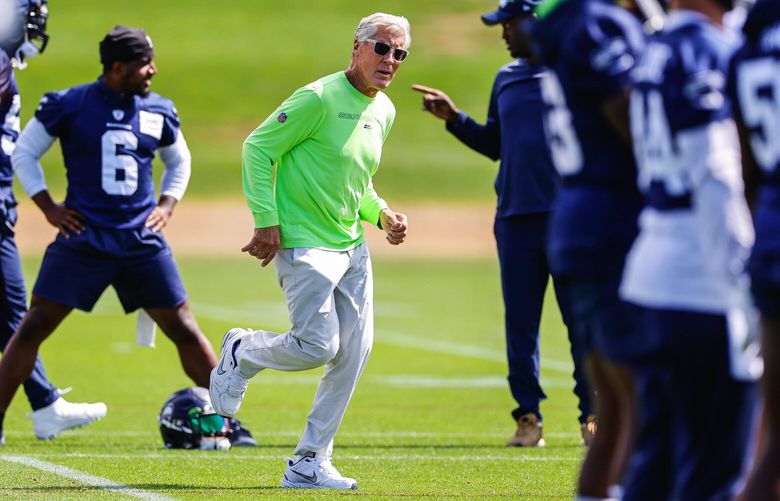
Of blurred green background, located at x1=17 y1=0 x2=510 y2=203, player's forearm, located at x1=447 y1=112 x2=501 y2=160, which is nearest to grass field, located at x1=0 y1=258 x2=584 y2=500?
player's forearm, located at x1=447 y1=112 x2=501 y2=160

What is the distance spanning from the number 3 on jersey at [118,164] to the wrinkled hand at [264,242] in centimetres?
185

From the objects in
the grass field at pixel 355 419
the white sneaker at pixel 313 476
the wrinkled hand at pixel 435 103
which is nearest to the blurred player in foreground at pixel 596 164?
the grass field at pixel 355 419

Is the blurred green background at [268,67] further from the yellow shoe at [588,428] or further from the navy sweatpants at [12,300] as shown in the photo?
the yellow shoe at [588,428]

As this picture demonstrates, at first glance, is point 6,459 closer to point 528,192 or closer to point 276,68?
point 528,192

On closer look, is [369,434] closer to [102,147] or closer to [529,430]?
[529,430]

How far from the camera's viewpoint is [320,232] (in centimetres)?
711

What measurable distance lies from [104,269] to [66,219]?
38 cm

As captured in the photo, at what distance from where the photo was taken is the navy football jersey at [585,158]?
14.1ft

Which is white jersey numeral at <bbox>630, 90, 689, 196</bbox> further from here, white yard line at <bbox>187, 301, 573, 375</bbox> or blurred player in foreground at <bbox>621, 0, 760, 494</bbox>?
white yard line at <bbox>187, 301, 573, 375</bbox>

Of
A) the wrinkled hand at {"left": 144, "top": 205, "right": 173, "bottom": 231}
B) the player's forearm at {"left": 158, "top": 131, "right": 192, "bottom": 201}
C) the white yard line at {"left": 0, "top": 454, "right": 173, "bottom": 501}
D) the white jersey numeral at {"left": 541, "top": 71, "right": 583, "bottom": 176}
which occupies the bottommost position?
the white yard line at {"left": 0, "top": 454, "right": 173, "bottom": 501}

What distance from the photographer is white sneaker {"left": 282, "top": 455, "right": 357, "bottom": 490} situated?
6.96m

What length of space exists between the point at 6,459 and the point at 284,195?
234 cm

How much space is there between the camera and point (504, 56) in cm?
5788

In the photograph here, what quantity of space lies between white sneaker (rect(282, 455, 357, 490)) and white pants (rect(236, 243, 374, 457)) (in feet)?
0.21
